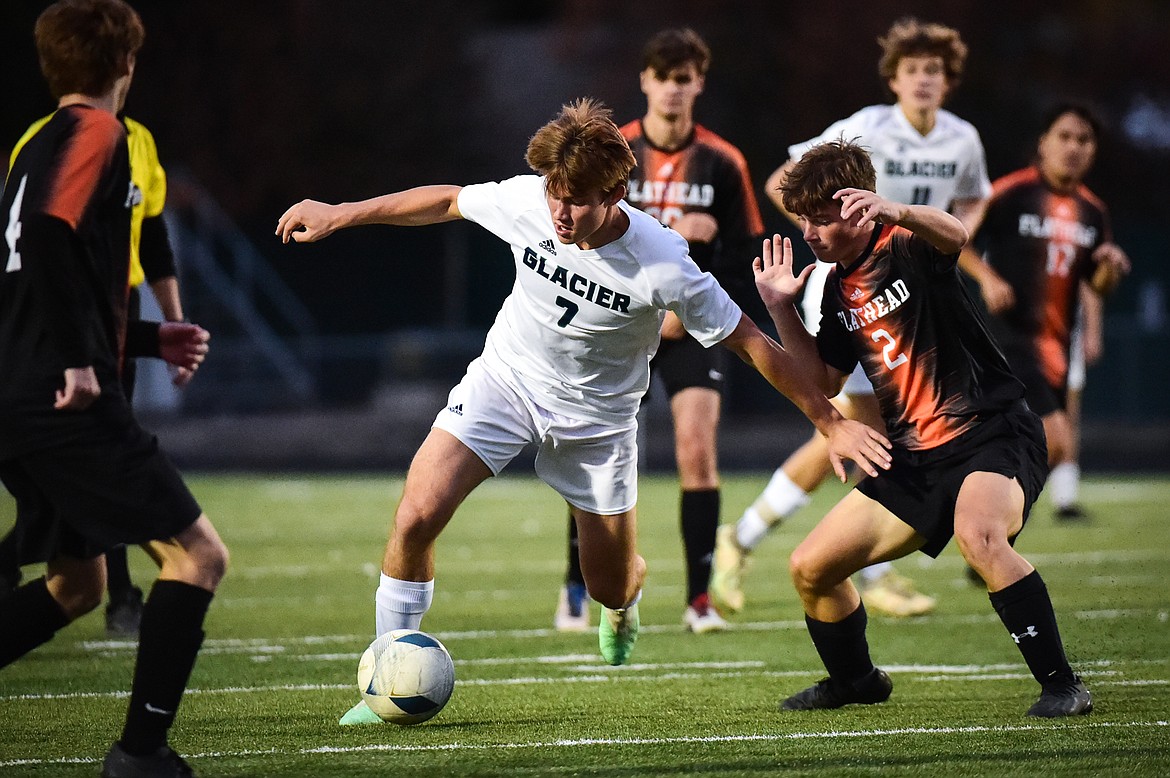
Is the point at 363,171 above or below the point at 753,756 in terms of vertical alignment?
below

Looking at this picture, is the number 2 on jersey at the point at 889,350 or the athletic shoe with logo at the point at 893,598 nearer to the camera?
the number 2 on jersey at the point at 889,350

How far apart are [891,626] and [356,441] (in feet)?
51.2

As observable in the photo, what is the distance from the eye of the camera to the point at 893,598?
8.61m

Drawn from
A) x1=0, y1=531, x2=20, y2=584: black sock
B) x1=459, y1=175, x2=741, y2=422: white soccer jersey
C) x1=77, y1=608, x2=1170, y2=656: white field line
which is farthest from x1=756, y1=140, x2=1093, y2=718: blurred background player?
x1=0, y1=531, x2=20, y2=584: black sock

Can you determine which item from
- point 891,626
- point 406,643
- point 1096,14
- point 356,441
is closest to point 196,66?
point 356,441

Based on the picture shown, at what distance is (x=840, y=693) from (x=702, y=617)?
208 centimetres

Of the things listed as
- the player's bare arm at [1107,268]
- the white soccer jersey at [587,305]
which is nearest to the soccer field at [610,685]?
the white soccer jersey at [587,305]

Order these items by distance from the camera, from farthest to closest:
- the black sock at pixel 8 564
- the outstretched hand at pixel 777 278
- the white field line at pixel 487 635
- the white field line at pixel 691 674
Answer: the white field line at pixel 487 635, the black sock at pixel 8 564, the white field line at pixel 691 674, the outstretched hand at pixel 777 278

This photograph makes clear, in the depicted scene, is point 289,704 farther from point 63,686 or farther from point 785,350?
point 785,350

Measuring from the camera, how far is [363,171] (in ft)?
102

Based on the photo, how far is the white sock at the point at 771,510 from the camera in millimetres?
8688

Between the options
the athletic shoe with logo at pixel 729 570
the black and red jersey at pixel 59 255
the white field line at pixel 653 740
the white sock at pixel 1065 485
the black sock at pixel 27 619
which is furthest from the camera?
the white sock at pixel 1065 485

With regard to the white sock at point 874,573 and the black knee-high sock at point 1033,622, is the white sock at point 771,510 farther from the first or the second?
the black knee-high sock at point 1033,622

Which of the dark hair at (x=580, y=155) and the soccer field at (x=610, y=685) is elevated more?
the dark hair at (x=580, y=155)
